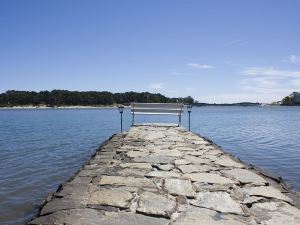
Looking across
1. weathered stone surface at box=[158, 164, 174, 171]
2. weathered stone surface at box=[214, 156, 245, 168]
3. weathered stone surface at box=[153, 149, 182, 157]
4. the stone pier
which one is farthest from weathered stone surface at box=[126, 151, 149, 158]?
weathered stone surface at box=[214, 156, 245, 168]

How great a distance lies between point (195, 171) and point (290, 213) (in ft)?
6.90

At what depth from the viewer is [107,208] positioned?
3990 millimetres

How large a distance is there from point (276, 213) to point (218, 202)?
642mm

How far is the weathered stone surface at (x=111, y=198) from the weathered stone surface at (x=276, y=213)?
4.62ft

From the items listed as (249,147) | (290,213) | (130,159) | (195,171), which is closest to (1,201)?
(130,159)

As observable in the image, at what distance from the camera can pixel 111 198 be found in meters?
4.34

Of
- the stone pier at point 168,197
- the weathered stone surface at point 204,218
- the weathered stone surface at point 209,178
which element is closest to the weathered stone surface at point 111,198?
the stone pier at point 168,197

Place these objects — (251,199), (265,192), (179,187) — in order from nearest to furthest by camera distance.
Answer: (251,199), (265,192), (179,187)

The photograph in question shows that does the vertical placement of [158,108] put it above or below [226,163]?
above

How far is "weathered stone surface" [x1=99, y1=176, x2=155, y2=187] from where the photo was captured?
197 inches

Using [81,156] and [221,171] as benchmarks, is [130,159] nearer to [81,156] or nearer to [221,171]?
[221,171]

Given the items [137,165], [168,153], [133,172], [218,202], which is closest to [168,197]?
[218,202]

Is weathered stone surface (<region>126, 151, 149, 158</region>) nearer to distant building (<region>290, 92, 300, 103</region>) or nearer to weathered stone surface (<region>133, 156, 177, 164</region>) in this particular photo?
weathered stone surface (<region>133, 156, 177, 164</region>)

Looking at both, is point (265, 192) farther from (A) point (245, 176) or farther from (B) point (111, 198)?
(B) point (111, 198)
